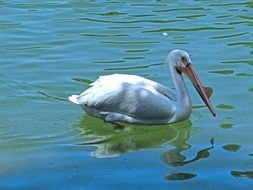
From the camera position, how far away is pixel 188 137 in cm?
652

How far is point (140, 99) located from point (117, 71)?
Answer: 1469 millimetres

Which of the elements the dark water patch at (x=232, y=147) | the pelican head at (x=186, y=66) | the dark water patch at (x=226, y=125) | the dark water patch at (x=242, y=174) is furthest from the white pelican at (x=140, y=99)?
the dark water patch at (x=242, y=174)

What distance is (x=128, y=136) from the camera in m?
6.63

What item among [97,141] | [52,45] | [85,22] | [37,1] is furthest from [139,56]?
[37,1]

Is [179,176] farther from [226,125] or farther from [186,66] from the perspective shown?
[186,66]

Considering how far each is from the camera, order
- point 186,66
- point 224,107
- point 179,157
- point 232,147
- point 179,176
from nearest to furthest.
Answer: point 179,176 → point 179,157 → point 232,147 → point 186,66 → point 224,107

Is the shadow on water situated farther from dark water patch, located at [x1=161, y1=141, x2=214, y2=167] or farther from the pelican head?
the pelican head

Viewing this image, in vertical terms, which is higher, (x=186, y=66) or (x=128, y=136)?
(x=186, y=66)

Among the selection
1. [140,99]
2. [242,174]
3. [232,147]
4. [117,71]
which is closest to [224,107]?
[140,99]

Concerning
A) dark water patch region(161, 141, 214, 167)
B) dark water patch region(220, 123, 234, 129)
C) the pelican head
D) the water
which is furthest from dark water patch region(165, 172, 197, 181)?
the pelican head

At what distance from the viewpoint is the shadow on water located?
6.26 metres

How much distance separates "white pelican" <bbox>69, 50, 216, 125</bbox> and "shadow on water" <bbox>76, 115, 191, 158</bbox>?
7cm

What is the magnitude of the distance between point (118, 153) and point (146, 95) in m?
0.78

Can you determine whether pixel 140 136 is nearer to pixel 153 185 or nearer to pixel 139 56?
pixel 153 185
